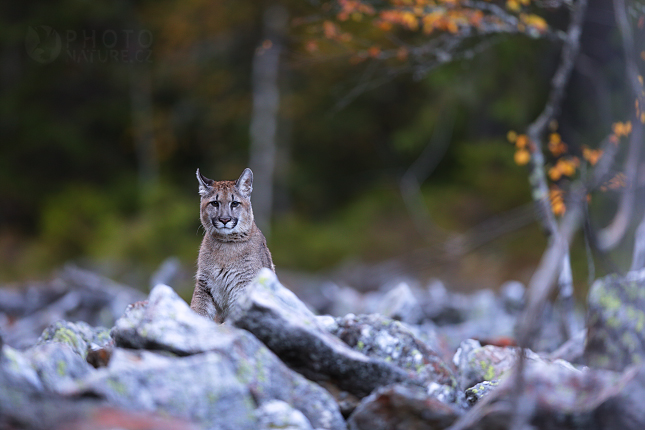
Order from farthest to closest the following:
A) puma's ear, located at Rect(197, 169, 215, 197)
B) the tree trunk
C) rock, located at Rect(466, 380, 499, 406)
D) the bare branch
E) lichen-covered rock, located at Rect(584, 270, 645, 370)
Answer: the tree trunk
the bare branch
puma's ear, located at Rect(197, 169, 215, 197)
rock, located at Rect(466, 380, 499, 406)
lichen-covered rock, located at Rect(584, 270, 645, 370)

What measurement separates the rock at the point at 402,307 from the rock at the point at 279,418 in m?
4.39

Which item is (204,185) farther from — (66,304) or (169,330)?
(66,304)

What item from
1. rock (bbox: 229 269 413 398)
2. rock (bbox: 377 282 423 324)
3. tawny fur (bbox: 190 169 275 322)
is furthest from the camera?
rock (bbox: 377 282 423 324)

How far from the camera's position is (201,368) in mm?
4086

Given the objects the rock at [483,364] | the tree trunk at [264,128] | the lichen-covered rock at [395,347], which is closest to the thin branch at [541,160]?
the rock at [483,364]

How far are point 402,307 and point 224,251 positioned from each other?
2921mm

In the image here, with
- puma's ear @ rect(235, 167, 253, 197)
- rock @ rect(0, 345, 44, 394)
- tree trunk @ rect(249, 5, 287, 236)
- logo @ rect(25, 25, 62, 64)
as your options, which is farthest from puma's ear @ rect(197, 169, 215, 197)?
logo @ rect(25, 25, 62, 64)

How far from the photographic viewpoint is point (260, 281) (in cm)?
500

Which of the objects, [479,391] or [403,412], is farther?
[479,391]

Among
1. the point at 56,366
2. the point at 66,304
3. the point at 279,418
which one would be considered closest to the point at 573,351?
the point at 279,418

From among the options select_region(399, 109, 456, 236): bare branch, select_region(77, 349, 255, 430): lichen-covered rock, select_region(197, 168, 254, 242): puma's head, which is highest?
select_region(399, 109, 456, 236): bare branch

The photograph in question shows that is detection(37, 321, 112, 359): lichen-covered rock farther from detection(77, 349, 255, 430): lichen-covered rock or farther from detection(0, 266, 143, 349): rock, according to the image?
detection(0, 266, 143, 349): rock

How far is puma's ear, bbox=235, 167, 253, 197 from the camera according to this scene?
683 centimetres

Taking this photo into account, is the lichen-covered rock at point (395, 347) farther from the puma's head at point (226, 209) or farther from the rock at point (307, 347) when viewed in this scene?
the puma's head at point (226, 209)
